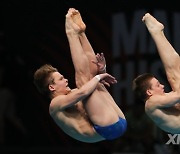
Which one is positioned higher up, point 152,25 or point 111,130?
point 152,25

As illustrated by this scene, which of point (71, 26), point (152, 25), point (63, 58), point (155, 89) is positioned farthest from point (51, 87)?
point (63, 58)

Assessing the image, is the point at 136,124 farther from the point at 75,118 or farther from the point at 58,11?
the point at 75,118

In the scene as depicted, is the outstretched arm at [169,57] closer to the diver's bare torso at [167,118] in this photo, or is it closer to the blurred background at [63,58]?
the diver's bare torso at [167,118]

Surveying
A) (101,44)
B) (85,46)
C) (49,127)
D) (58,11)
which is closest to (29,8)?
(58,11)

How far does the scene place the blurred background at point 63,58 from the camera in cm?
834

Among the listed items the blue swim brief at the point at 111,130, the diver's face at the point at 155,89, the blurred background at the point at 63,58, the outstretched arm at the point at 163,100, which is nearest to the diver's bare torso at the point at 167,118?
the outstretched arm at the point at 163,100

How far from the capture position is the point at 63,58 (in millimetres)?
9055

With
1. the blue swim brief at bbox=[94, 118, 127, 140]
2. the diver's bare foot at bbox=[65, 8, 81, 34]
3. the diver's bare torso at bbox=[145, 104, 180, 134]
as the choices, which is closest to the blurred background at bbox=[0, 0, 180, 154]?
the diver's bare torso at bbox=[145, 104, 180, 134]

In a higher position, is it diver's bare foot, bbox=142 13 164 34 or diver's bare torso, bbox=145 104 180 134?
diver's bare foot, bbox=142 13 164 34

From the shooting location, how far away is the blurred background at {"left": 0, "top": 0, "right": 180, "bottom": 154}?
27.4ft

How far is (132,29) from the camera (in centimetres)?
859

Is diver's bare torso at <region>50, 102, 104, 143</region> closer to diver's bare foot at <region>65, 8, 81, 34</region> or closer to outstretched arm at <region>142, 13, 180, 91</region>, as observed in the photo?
diver's bare foot at <region>65, 8, 81, 34</region>

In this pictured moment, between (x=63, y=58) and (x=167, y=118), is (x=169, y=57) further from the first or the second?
(x=63, y=58)

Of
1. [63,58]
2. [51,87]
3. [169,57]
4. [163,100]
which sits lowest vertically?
[163,100]
